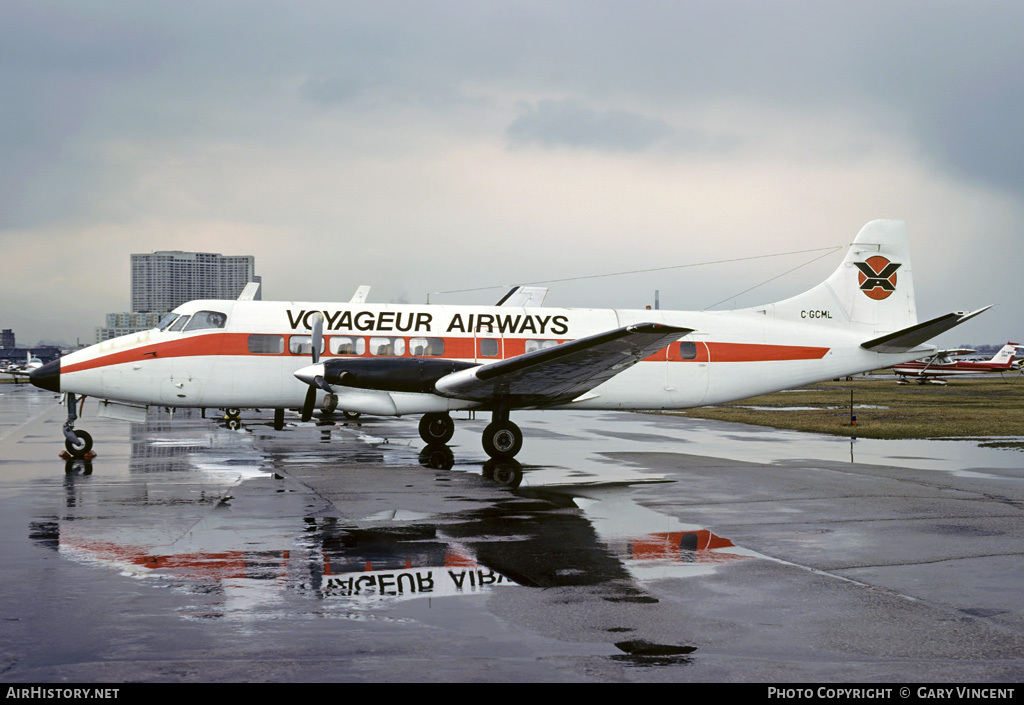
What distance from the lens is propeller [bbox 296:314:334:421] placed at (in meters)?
18.4

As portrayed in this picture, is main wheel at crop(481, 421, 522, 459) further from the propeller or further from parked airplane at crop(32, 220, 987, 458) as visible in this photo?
the propeller

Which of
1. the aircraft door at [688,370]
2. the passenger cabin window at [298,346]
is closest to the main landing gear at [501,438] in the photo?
the aircraft door at [688,370]

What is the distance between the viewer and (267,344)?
66.3 ft

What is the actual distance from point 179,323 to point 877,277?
17.8 meters

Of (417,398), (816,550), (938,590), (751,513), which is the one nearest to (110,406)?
(417,398)

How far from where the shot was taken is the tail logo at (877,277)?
2397cm

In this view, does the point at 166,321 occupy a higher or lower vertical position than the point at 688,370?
higher

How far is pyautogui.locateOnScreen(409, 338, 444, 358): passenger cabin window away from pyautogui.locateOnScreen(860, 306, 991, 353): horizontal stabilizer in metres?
11.0

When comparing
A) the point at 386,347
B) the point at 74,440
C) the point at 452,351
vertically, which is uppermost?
the point at 386,347

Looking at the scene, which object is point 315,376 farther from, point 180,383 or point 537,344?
point 537,344

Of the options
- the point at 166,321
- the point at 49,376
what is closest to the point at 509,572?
the point at 166,321

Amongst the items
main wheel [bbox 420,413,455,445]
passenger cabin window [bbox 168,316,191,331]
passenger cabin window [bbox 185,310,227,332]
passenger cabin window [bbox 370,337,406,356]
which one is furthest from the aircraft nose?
main wheel [bbox 420,413,455,445]

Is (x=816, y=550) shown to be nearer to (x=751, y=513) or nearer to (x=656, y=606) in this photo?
(x=751, y=513)

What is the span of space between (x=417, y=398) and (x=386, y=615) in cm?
1202
